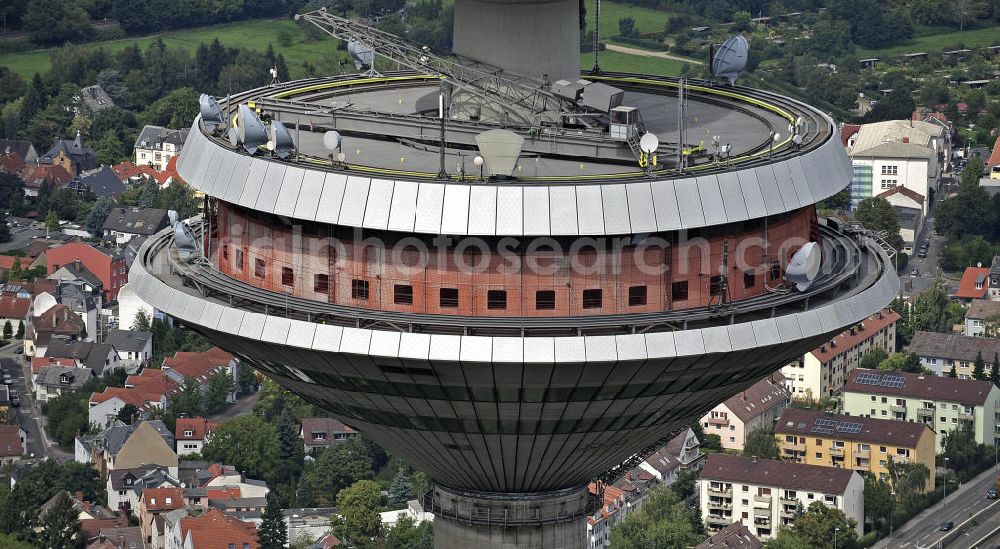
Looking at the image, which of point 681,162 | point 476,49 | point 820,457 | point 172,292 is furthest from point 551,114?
point 820,457

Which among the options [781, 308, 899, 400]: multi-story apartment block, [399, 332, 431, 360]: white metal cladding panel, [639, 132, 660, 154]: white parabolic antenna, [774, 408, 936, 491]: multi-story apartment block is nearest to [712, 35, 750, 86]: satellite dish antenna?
[639, 132, 660, 154]: white parabolic antenna

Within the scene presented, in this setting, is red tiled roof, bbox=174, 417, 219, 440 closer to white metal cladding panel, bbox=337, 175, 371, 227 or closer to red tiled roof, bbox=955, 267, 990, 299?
red tiled roof, bbox=955, 267, 990, 299

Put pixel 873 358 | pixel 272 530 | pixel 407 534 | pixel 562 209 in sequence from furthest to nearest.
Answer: pixel 873 358 < pixel 407 534 < pixel 272 530 < pixel 562 209

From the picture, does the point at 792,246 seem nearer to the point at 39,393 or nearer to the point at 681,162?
the point at 681,162

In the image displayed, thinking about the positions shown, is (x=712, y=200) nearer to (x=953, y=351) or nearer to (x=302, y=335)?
(x=302, y=335)

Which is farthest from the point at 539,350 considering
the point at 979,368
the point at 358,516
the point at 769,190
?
the point at 979,368
